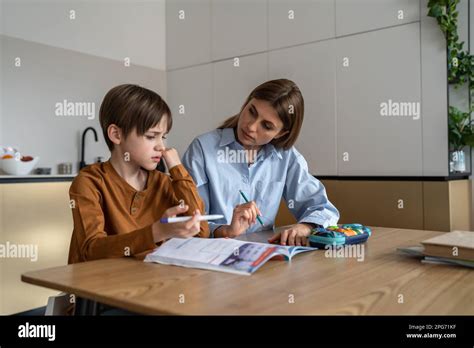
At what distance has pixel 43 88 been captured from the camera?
2934mm

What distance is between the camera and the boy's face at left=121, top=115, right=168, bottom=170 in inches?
52.6

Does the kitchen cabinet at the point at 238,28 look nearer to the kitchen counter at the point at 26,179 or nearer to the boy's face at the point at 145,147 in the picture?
the kitchen counter at the point at 26,179

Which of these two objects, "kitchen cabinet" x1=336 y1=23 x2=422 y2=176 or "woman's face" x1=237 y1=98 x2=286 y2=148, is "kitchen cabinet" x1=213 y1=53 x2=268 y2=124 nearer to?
"kitchen cabinet" x1=336 y1=23 x2=422 y2=176

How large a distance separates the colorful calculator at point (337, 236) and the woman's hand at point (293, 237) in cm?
4

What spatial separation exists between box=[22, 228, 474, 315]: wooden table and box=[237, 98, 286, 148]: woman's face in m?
0.66

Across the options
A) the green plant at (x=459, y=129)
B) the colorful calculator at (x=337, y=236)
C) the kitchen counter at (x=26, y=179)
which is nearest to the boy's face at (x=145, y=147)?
the colorful calculator at (x=337, y=236)

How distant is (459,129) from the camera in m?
2.57

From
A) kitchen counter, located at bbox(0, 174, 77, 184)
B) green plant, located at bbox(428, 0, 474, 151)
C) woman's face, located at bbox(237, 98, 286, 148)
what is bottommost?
kitchen counter, located at bbox(0, 174, 77, 184)

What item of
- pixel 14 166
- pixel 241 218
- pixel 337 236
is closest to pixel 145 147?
pixel 241 218

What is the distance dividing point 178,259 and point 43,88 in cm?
245

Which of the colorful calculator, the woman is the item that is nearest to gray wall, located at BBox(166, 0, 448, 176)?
the woman

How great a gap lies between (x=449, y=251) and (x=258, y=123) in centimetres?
82
